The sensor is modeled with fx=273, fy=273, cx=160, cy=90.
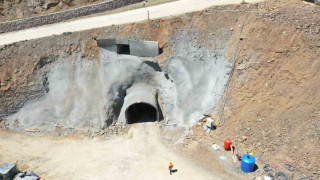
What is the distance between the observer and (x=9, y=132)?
21.0 m

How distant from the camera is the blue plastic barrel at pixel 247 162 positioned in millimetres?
Result: 15672

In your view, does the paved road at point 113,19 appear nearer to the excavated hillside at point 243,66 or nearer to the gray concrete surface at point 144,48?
the excavated hillside at point 243,66

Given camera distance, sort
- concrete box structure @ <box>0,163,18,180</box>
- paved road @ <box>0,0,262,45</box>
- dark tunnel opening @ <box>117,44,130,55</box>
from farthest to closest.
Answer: paved road @ <box>0,0,262,45</box>, dark tunnel opening @ <box>117,44,130,55</box>, concrete box structure @ <box>0,163,18,180</box>

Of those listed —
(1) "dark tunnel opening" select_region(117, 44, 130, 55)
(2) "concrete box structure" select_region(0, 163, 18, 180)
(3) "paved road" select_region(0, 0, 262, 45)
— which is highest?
(3) "paved road" select_region(0, 0, 262, 45)

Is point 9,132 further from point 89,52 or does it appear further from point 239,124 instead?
point 239,124

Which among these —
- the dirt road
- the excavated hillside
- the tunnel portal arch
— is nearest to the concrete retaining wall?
the excavated hillside

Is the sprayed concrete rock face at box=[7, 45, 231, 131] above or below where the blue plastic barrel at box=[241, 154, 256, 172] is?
above

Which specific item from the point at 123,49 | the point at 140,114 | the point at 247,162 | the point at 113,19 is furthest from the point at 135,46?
the point at 247,162

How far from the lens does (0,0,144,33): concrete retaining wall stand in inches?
975

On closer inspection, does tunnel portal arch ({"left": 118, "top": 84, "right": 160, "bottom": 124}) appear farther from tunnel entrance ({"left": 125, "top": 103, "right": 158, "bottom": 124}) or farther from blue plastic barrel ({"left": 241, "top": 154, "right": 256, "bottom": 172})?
blue plastic barrel ({"left": 241, "top": 154, "right": 256, "bottom": 172})

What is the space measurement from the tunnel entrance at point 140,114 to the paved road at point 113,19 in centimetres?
737

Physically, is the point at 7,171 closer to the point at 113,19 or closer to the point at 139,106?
the point at 139,106

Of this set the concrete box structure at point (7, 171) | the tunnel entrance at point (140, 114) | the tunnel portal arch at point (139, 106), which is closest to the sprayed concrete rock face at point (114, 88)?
the tunnel portal arch at point (139, 106)

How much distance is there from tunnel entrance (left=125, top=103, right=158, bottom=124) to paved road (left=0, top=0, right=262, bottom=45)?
7.37 m
